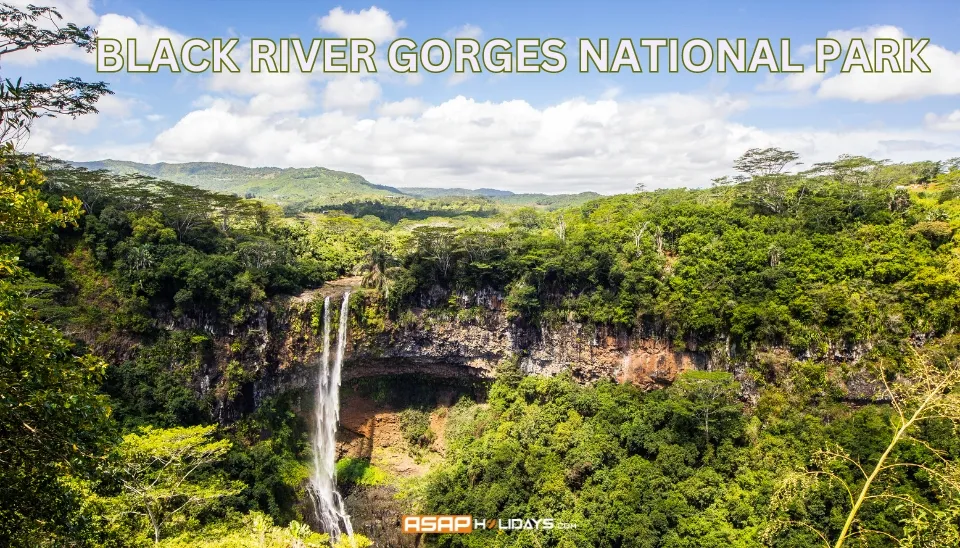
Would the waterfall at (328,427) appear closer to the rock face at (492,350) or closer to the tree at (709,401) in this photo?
the rock face at (492,350)

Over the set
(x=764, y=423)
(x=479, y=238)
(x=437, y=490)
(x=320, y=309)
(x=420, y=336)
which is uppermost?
(x=479, y=238)

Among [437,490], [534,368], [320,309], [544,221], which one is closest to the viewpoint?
[437,490]

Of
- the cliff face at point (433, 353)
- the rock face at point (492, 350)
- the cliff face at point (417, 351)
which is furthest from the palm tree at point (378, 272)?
the rock face at point (492, 350)

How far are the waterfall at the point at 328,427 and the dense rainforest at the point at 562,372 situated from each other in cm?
63

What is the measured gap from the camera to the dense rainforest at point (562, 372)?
1800 centimetres

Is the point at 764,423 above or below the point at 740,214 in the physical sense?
below

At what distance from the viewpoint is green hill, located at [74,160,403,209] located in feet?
374

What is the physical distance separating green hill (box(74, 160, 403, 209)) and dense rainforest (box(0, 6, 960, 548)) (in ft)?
265

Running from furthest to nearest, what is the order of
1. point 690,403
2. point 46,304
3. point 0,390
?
point 690,403, point 46,304, point 0,390

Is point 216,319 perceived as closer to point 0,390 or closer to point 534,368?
point 534,368

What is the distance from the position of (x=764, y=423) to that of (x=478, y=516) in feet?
41.3

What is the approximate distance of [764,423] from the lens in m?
21.8

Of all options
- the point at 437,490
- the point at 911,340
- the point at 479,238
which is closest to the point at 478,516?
the point at 437,490

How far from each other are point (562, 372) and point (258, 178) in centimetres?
12391
